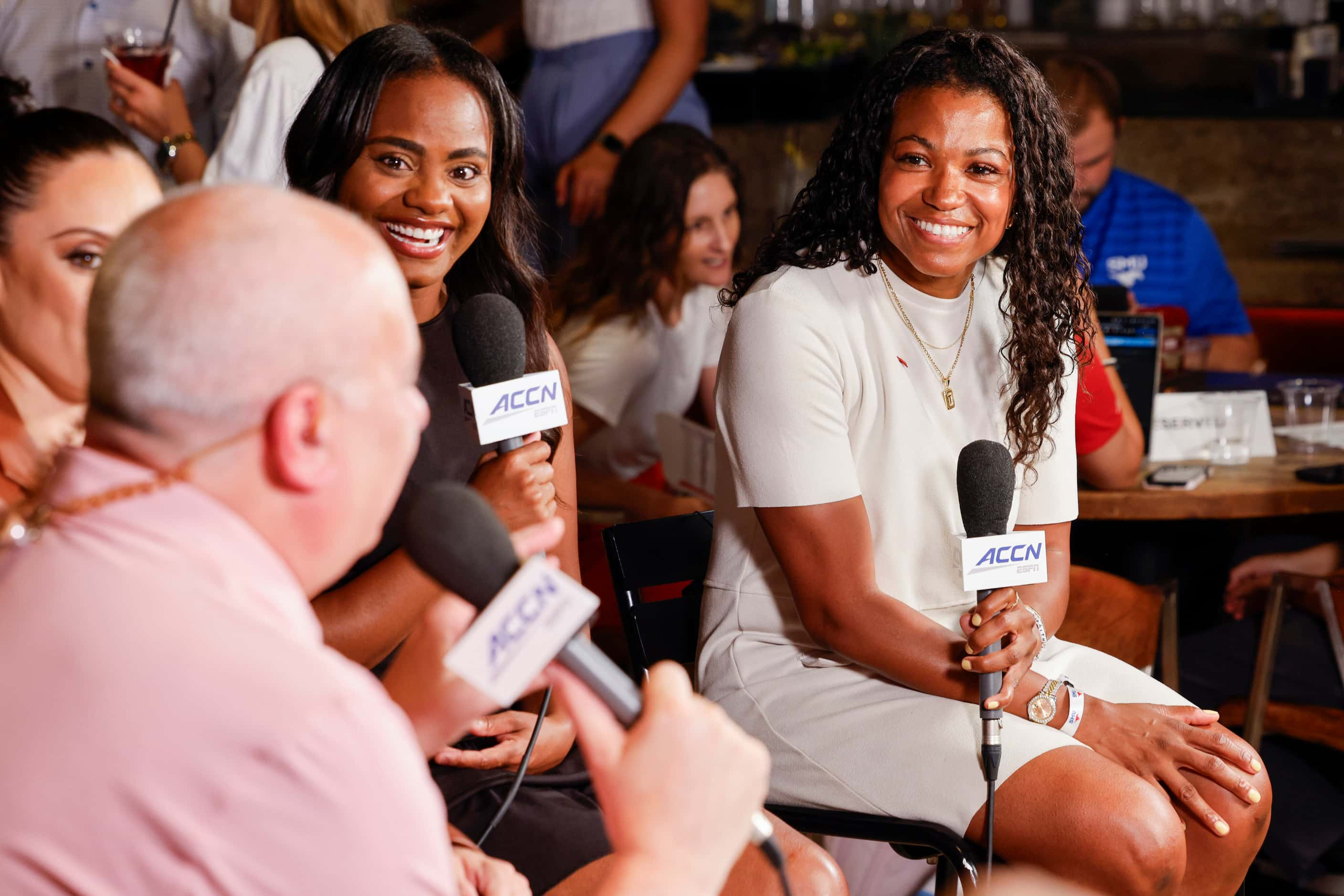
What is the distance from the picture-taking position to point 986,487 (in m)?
1.69

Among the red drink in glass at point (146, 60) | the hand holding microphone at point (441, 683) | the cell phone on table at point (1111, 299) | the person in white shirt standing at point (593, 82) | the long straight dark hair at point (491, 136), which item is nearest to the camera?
the hand holding microphone at point (441, 683)

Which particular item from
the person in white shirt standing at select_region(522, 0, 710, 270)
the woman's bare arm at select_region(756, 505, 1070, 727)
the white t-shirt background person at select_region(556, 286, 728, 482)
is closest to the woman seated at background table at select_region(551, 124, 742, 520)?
the white t-shirt background person at select_region(556, 286, 728, 482)

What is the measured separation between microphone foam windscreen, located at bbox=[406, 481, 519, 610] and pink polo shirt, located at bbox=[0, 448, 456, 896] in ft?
0.71

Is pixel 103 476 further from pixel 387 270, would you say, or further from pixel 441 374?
pixel 441 374

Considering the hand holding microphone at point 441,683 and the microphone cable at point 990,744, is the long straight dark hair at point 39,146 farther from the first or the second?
the microphone cable at point 990,744

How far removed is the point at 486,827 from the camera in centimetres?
173

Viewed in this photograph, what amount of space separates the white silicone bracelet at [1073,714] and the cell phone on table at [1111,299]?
68.3 inches

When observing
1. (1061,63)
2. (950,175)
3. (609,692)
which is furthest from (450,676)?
(1061,63)

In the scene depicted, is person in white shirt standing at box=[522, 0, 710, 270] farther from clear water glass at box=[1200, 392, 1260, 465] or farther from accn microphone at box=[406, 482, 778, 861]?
accn microphone at box=[406, 482, 778, 861]

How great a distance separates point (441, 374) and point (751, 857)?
0.87 m

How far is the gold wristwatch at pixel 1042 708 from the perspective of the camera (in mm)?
1920

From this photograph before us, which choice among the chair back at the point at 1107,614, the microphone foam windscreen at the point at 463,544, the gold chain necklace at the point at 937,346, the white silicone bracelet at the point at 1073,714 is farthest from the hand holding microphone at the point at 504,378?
the chair back at the point at 1107,614

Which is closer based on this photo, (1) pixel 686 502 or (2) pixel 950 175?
(2) pixel 950 175

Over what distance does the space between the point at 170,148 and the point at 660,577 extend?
1.90m
